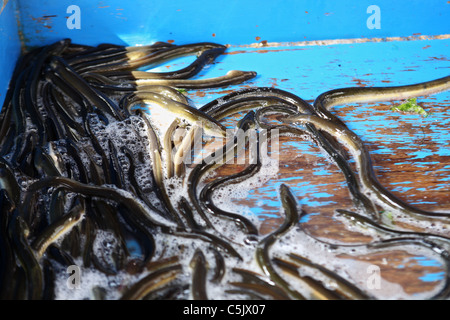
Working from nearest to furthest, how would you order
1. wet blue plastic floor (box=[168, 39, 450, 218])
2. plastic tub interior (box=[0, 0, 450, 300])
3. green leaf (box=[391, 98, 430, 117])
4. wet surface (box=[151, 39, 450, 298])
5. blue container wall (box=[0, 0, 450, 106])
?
1. wet surface (box=[151, 39, 450, 298])
2. wet blue plastic floor (box=[168, 39, 450, 218])
3. green leaf (box=[391, 98, 430, 117])
4. plastic tub interior (box=[0, 0, 450, 300])
5. blue container wall (box=[0, 0, 450, 106])

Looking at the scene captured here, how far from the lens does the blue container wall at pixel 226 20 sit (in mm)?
2809

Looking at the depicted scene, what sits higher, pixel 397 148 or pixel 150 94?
pixel 150 94

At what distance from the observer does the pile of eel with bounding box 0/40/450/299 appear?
1602mm

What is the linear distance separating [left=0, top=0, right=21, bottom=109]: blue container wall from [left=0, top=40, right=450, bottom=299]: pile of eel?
0.05 metres

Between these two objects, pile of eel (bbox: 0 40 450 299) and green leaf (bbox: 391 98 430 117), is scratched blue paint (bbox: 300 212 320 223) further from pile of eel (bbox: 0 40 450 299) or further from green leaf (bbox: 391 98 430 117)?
green leaf (bbox: 391 98 430 117)

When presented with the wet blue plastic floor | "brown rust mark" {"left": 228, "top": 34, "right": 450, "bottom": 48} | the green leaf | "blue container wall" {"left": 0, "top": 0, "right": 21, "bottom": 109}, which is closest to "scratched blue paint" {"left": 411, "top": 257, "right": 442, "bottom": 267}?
the wet blue plastic floor

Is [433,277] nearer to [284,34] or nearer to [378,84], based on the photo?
[378,84]

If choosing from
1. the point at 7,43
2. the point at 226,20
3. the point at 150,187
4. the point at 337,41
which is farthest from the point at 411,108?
the point at 7,43

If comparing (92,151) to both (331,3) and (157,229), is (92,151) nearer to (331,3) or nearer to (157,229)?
(157,229)

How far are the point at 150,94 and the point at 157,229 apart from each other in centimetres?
91

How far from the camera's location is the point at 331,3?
2836 millimetres

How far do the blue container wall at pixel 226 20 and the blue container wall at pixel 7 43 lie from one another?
3.1 inches

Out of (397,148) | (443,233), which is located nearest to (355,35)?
(397,148)

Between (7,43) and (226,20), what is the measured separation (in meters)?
1.19
